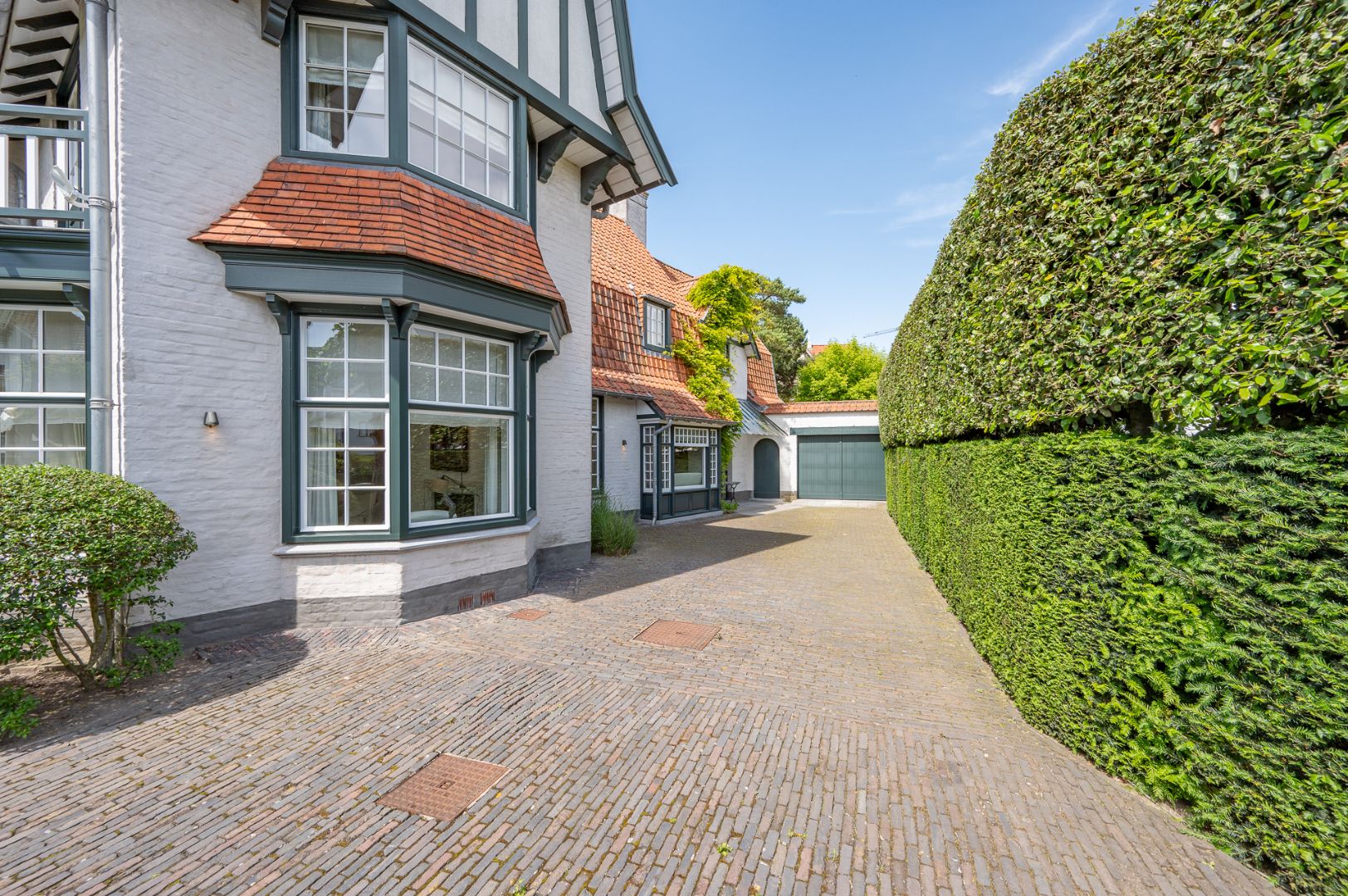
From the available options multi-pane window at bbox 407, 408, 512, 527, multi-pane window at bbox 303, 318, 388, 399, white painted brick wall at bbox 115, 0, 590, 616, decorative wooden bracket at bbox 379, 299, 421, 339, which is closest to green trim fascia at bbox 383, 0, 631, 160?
white painted brick wall at bbox 115, 0, 590, 616

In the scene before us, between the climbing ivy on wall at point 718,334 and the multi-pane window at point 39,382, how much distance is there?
14.3m

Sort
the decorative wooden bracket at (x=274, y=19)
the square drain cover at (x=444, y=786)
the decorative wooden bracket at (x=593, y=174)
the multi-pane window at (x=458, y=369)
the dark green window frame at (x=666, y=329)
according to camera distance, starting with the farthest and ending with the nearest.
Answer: the dark green window frame at (x=666, y=329)
the decorative wooden bracket at (x=593, y=174)
the multi-pane window at (x=458, y=369)
the decorative wooden bracket at (x=274, y=19)
the square drain cover at (x=444, y=786)

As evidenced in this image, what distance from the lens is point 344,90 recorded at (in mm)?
6629

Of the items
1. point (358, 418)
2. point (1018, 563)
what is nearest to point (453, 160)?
point (358, 418)

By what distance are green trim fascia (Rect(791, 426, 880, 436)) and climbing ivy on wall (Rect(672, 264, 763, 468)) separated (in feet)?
16.1

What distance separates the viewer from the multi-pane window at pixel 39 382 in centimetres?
598

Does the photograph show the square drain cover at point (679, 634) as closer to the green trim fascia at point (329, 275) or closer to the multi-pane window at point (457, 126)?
the green trim fascia at point (329, 275)

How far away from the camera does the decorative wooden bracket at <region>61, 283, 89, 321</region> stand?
222 inches

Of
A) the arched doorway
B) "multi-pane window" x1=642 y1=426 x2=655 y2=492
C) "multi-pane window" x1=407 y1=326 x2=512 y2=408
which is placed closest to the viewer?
"multi-pane window" x1=407 y1=326 x2=512 y2=408

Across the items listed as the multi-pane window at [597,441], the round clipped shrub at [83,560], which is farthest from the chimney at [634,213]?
the round clipped shrub at [83,560]

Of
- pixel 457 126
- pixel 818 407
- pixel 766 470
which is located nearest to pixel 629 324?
pixel 457 126

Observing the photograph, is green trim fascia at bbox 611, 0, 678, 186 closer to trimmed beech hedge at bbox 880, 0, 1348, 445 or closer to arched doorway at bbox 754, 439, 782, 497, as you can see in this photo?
trimmed beech hedge at bbox 880, 0, 1348, 445

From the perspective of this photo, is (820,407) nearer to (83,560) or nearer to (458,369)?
(458,369)

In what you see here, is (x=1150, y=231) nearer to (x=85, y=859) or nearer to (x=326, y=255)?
(x=85, y=859)
